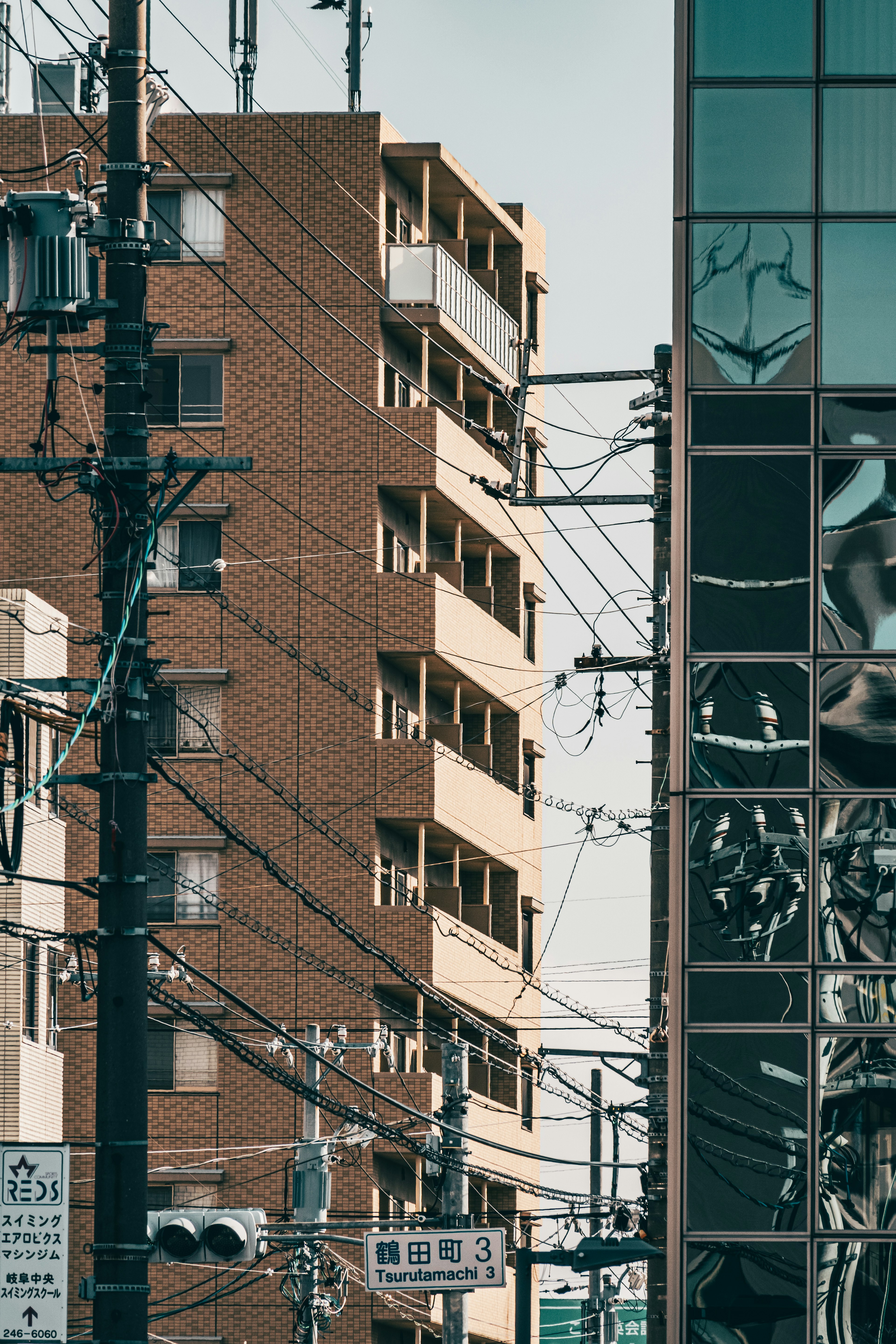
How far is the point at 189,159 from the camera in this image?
54.3 m

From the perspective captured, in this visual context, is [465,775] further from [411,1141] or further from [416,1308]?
[411,1141]

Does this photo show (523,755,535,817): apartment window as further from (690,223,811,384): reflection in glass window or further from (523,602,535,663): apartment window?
(690,223,811,384): reflection in glass window

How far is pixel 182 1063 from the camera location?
5116cm

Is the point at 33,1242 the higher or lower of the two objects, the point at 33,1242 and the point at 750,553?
the lower

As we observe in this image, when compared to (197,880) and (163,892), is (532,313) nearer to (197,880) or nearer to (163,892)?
(197,880)

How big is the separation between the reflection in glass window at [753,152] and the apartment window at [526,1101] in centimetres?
4189

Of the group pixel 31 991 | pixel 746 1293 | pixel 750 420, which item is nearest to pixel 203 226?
pixel 31 991

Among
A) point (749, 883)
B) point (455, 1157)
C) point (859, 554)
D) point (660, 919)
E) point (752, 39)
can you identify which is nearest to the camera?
point (749, 883)

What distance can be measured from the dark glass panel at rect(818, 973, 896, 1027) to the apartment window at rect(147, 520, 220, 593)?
3407 cm

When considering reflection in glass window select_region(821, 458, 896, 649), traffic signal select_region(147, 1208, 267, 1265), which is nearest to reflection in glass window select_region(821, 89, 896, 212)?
reflection in glass window select_region(821, 458, 896, 649)

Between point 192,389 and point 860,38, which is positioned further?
point 192,389

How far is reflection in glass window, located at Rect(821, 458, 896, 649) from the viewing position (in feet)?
67.1

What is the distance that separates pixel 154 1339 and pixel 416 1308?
540 centimetres

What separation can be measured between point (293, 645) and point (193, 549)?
138 inches
